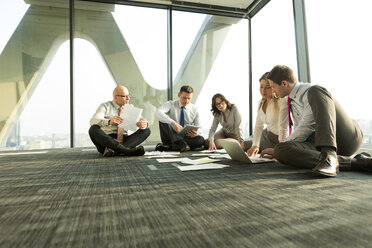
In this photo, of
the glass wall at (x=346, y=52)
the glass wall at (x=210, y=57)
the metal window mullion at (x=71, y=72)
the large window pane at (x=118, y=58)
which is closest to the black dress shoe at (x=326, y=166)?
the glass wall at (x=346, y=52)

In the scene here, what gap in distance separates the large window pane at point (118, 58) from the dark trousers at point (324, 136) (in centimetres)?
317

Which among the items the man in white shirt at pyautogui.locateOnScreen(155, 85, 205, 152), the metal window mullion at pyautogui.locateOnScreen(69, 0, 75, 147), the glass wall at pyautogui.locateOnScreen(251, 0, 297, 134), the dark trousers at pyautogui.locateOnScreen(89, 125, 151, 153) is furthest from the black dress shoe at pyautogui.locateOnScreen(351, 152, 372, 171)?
the metal window mullion at pyautogui.locateOnScreen(69, 0, 75, 147)

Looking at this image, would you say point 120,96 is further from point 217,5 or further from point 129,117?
point 217,5

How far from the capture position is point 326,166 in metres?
1.37

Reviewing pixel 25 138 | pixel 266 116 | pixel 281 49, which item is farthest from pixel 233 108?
pixel 25 138

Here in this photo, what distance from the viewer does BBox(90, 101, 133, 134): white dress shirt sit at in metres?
2.72

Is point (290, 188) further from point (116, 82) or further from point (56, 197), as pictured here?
point (116, 82)

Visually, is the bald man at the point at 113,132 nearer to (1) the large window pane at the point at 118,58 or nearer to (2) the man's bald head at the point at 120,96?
(2) the man's bald head at the point at 120,96

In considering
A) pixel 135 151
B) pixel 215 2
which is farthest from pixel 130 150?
pixel 215 2

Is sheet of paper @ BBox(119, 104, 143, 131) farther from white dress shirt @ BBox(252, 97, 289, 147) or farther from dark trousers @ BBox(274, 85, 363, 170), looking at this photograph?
dark trousers @ BBox(274, 85, 363, 170)

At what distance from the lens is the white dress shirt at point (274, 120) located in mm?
2107

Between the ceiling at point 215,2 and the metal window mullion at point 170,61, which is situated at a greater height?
the ceiling at point 215,2

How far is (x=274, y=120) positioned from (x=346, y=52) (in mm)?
1295

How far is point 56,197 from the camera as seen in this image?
3.47 ft
